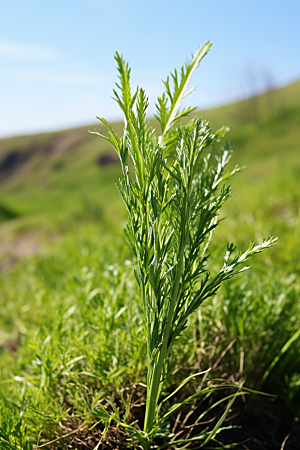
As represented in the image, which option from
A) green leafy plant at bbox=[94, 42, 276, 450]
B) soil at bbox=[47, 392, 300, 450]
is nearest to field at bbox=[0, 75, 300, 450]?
soil at bbox=[47, 392, 300, 450]

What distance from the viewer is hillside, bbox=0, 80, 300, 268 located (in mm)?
5508

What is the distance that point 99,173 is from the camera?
105 ft

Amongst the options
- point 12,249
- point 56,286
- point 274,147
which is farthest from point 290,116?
point 56,286

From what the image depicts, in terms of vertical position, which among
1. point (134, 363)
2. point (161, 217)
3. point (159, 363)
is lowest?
point (134, 363)

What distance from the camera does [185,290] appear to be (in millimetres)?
1054

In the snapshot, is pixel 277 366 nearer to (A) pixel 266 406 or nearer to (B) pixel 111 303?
(A) pixel 266 406

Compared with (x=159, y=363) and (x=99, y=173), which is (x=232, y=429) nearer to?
(x=159, y=363)

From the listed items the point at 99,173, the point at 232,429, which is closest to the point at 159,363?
the point at 232,429

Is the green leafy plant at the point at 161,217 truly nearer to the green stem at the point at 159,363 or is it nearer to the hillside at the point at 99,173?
the green stem at the point at 159,363

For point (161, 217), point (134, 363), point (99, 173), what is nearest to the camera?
point (161, 217)

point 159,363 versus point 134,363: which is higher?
point 159,363

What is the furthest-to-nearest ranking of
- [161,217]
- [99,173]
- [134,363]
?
[99,173] < [134,363] < [161,217]

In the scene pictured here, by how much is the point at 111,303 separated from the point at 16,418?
57cm

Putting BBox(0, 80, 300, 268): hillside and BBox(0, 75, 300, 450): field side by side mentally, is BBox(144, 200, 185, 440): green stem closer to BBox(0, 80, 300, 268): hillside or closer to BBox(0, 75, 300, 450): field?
BBox(0, 75, 300, 450): field
